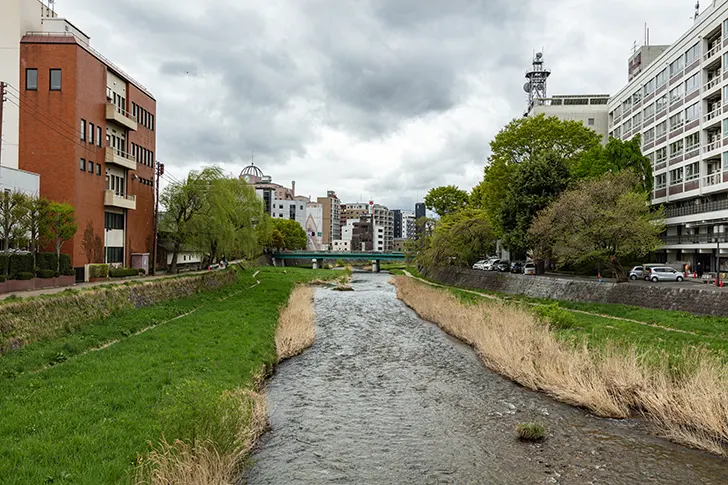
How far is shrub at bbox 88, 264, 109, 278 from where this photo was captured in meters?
37.5

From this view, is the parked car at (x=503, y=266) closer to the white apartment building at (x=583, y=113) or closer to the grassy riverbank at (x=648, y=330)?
the grassy riverbank at (x=648, y=330)

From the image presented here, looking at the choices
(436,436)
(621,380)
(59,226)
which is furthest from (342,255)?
(436,436)

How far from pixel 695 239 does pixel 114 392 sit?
55.9 m

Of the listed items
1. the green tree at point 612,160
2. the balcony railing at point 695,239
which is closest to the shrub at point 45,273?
the green tree at point 612,160

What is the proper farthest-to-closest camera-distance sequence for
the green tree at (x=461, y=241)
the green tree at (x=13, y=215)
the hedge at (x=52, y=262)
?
the green tree at (x=461, y=241), the hedge at (x=52, y=262), the green tree at (x=13, y=215)

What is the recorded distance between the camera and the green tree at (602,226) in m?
32.8

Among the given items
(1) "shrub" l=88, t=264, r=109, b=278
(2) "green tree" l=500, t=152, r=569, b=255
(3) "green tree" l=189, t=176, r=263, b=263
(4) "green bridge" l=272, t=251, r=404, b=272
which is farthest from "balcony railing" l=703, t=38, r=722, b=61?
(4) "green bridge" l=272, t=251, r=404, b=272

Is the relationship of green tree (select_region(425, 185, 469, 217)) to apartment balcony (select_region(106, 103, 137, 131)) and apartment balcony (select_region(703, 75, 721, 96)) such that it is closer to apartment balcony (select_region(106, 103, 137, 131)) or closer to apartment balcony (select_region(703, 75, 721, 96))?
apartment balcony (select_region(703, 75, 721, 96))

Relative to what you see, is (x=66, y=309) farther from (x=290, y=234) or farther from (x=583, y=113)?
(x=290, y=234)

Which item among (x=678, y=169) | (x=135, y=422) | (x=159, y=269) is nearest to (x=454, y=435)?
(x=135, y=422)

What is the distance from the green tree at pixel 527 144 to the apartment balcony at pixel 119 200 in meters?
36.7

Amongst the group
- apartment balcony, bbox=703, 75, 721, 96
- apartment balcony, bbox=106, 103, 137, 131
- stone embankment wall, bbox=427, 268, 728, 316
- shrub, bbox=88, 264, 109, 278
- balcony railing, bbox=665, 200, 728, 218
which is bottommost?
stone embankment wall, bbox=427, 268, 728, 316

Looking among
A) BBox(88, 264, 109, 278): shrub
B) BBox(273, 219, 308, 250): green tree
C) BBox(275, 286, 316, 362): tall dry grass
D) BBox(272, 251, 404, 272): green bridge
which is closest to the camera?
BBox(275, 286, 316, 362): tall dry grass

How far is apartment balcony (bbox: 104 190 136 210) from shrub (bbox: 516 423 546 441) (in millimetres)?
39646
